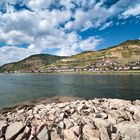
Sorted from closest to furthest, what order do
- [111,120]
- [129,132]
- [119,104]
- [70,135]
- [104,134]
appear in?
1. [104,134]
2. [70,135]
3. [129,132]
4. [111,120]
5. [119,104]

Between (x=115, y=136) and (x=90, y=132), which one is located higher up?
(x=90, y=132)

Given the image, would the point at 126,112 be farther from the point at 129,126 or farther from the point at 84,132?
the point at 84,132

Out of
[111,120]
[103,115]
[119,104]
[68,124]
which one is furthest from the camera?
[119,104]

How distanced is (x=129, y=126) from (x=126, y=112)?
216 inches

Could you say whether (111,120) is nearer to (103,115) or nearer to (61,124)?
(103,115)

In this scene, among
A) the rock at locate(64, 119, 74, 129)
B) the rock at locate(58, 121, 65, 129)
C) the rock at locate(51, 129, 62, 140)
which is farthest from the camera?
the rock at locate(58, 121, 65, 129)

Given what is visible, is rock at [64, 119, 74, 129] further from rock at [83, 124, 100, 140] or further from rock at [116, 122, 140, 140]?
rock at [116, 122, 140, 140]

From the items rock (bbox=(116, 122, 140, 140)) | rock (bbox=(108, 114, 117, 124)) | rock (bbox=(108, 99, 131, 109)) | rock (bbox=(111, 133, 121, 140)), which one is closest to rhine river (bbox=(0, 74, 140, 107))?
rock (bbox=(108, 99, 131, 109))

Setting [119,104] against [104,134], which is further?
[119,104]

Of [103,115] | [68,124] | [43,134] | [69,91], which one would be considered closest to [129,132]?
[103,115]

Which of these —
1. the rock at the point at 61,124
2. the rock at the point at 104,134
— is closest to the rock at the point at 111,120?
the rock at the point at 104,134

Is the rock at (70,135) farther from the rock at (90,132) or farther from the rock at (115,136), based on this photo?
the rock at (115,136)

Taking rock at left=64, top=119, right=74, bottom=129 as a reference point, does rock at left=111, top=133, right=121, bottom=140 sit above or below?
below

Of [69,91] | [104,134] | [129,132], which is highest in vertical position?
[104,134]
